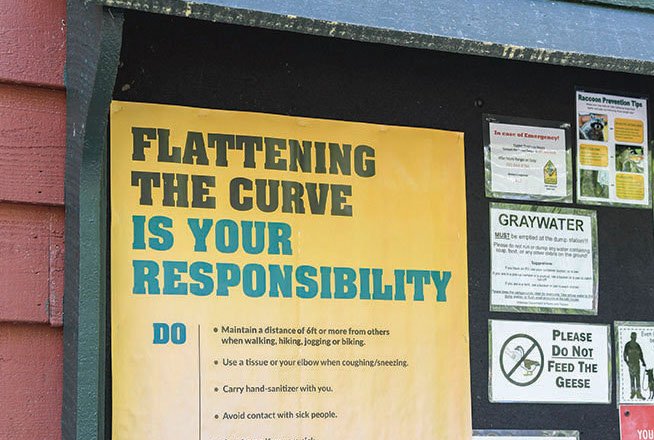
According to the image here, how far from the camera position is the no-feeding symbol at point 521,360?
11.5 ft

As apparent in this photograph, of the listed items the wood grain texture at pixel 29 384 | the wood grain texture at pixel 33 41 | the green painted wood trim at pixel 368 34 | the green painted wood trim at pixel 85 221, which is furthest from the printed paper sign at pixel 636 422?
the wood grain texture at pixel 33 41

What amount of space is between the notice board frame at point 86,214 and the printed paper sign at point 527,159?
67cm

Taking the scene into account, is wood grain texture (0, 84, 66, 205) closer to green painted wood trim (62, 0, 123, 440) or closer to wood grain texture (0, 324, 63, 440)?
green painted wood trim (62, 0, 123, 440)

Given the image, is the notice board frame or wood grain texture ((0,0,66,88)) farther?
wood grain texture ((0,0,66,88))

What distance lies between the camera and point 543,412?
351cm

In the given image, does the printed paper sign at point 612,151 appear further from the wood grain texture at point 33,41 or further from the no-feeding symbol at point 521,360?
the wood grain texture at point 33,41

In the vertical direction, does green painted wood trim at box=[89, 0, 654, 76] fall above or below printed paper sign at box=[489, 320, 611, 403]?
above

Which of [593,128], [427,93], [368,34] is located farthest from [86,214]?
[593,128]

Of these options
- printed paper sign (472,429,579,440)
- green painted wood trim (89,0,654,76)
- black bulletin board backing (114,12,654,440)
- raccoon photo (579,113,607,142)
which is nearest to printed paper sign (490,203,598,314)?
black bulletin board backing (114,12,654,440)

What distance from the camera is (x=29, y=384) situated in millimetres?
2928

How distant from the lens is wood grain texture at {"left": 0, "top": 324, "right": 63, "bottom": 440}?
9.54 feet

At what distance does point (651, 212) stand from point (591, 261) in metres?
0.29

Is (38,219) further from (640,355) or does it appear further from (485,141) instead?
(640,355)

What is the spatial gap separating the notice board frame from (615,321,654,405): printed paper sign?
3.23ft
